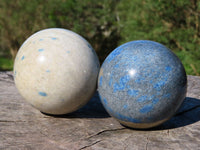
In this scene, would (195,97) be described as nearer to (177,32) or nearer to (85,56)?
(85,56)

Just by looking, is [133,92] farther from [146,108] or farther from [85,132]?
[85,132]

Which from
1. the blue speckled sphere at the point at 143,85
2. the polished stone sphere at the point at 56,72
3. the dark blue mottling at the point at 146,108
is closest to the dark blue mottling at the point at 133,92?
the blue speckled sphere at the point at 143,85

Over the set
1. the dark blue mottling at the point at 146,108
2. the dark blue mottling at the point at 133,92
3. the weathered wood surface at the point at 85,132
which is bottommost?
the weathered wood surface at the point at 85,132

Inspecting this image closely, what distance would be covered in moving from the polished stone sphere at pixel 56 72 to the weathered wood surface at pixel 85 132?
0.32m

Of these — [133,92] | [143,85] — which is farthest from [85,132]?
[143,85]

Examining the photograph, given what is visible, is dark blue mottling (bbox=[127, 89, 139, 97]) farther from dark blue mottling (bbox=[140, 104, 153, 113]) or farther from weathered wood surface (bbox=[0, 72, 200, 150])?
weathered wood surface (bbox=[0, 72, 200, 150])

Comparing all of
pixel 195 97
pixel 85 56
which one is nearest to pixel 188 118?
pixel 195 97

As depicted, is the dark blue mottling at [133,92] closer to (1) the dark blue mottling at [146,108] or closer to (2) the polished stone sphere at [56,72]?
(1) the dark blue mottling at [146,108]

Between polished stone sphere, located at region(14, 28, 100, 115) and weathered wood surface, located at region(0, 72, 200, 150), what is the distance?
1.06 ft

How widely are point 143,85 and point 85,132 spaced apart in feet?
3.51

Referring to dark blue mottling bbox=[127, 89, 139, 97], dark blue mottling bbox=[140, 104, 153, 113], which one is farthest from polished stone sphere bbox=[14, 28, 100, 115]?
dark blue mottling bbox=[140, 104, 153, 113]

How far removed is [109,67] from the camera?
3871 mm

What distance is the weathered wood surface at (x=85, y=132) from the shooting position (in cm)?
345

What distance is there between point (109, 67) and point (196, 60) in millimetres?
5682
